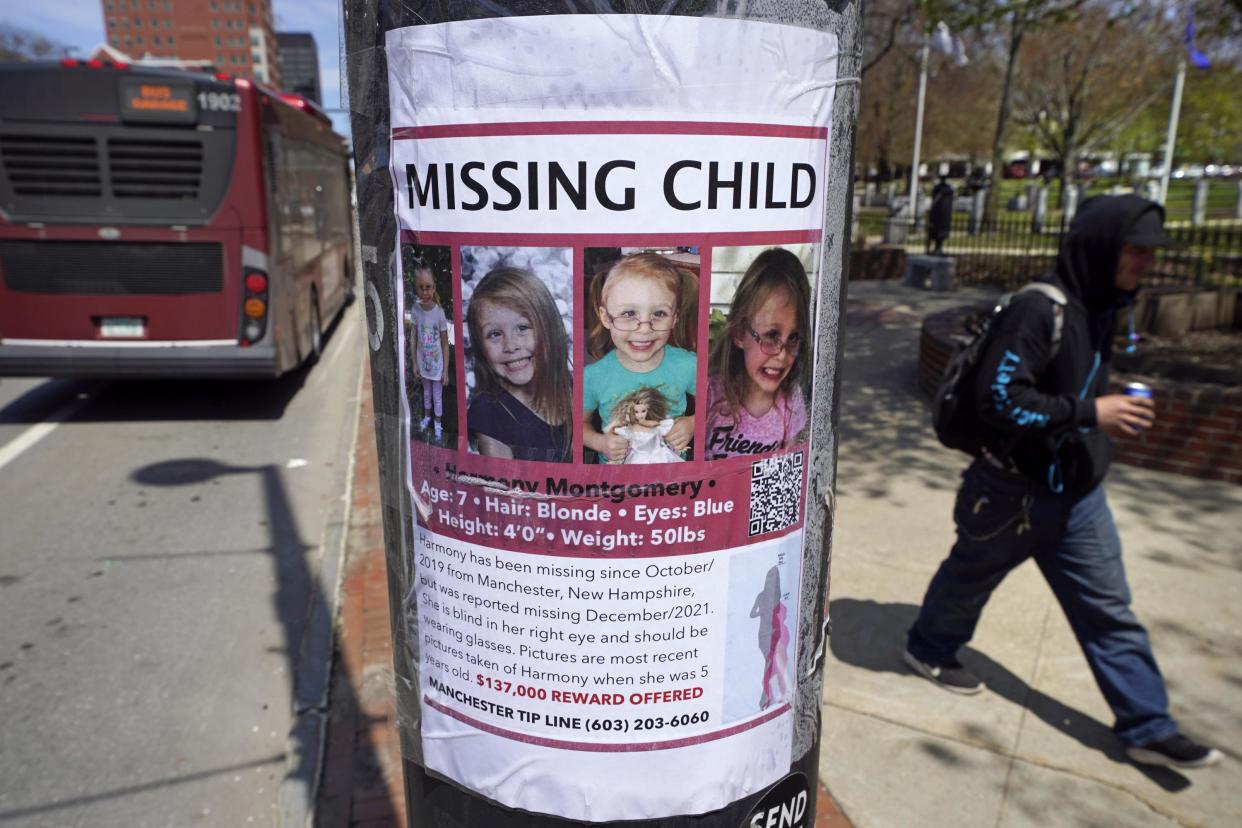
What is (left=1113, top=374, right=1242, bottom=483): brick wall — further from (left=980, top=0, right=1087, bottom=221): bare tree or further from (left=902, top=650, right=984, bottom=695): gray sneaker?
(left=980, top=0, right=1087, bottom=221): bare tree

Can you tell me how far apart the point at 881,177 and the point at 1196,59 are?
124 feet

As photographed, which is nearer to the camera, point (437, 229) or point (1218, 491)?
point (437, 229)

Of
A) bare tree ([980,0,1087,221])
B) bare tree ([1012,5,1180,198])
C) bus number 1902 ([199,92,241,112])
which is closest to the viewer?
bus number 1902 ([199,92,241,112])

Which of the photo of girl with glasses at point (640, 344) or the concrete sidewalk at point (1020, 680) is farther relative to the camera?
the concrete sidewalk at point (1020, 680)

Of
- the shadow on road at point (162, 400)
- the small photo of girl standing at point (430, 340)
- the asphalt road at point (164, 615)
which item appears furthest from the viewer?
the shadow on road at point (162, 400)

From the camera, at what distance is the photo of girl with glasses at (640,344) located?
147 centimetres

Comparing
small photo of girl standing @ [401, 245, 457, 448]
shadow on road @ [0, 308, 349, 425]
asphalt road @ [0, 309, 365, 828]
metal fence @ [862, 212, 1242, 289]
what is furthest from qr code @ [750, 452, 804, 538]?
metal fence @ [862, 212, 1242, 289]

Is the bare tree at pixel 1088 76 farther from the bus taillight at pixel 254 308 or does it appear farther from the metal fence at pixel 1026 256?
the bus taillight at pixel 254 308

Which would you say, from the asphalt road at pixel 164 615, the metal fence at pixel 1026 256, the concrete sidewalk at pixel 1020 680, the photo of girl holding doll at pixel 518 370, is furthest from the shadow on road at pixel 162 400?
the metal fence at pixel 1026 256

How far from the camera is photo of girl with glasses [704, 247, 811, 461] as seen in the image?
5.02ft

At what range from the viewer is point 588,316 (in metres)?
1.48

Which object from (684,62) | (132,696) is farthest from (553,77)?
(132,696)

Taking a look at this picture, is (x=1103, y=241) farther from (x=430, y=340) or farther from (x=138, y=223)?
(x=138, y=223)

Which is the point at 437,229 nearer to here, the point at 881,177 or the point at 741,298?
the point at 741,298
